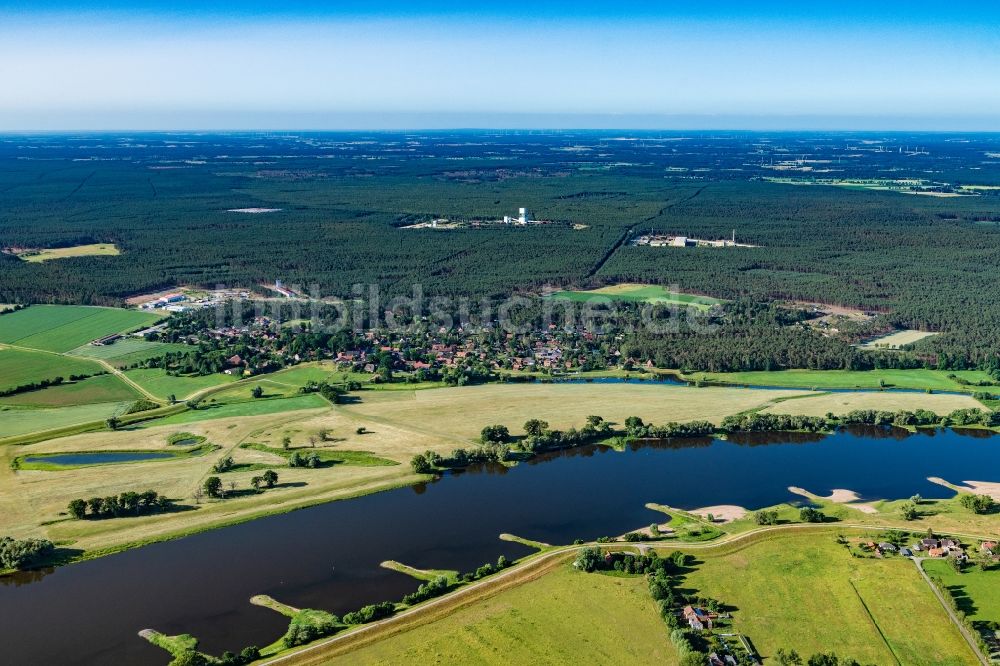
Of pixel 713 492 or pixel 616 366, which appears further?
pixel 616 366

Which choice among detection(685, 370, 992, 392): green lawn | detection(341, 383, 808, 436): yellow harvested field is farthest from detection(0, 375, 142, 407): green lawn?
detection(685, 370, 992, 392): green lawn

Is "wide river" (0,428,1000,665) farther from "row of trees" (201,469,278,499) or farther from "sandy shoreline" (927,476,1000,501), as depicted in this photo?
"row of trees" (201,469,278,499)

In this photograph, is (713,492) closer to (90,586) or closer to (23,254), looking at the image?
(90,586)

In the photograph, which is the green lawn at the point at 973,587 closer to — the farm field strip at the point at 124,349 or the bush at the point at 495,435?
the bush at the point at 495,435

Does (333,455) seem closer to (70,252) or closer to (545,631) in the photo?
(545,631)

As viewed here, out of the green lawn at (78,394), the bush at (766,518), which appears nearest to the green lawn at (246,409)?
the green lawn at (78,394)

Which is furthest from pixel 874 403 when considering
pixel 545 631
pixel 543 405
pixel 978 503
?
pixel 545 631

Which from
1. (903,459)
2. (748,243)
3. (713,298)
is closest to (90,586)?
(903,459)
